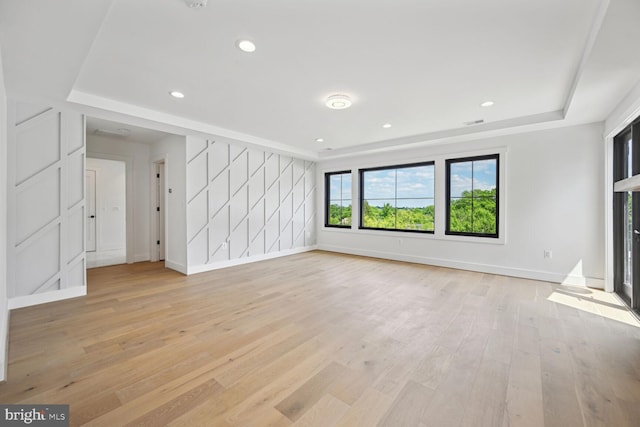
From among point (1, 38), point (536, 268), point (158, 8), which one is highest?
point (158, 8)

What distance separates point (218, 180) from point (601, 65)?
16.7 ft

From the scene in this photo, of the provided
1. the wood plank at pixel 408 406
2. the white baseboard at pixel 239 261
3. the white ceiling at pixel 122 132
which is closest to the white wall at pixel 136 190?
the white ceiling at pixel 122 132

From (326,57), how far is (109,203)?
22.4 feet

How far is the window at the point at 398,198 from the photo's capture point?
18.0ft

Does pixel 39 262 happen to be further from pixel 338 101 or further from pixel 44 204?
pixel 338 101

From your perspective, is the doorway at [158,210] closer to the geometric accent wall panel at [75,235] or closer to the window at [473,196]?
the geometric accent wall panel at [75,235]

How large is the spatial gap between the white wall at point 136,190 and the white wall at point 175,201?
2.32 feet

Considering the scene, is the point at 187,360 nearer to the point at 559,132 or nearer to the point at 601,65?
the point at 601,65

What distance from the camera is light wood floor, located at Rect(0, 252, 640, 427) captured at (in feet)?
4.89

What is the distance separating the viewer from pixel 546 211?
4078mm

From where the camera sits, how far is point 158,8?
5.83 ft

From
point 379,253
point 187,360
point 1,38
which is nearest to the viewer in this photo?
point 1,38

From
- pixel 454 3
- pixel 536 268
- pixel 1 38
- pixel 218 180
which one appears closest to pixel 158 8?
pixel 1 38

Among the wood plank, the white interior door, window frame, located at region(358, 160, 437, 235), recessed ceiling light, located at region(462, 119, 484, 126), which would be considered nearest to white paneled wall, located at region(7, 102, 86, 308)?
the white interior door
